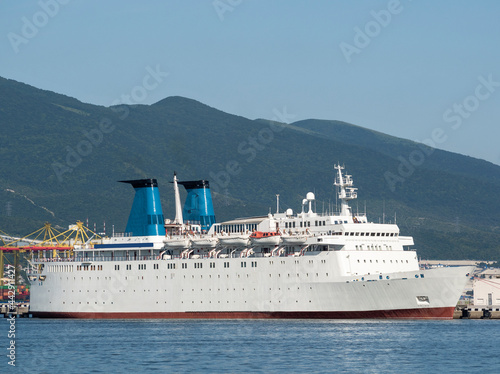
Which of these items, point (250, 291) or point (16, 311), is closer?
point (250, 291)

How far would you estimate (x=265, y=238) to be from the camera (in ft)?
197

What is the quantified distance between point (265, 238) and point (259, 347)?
15.9 metres

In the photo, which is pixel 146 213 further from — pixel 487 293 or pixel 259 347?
pixel 487 293

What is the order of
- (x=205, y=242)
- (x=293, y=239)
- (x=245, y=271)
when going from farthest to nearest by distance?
(x=205, y=242)
(x=245, y=271)
(x=293, y=239)

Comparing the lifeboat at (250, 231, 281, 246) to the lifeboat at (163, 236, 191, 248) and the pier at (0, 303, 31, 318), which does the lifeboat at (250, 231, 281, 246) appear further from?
the pier at (0, 303, 31, 318)

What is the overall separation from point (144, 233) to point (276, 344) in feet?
74.4

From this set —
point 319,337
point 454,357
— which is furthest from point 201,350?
point 454,357

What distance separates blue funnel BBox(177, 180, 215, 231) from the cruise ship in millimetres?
72

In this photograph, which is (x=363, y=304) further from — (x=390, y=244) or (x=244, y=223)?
(x=244, y=223)

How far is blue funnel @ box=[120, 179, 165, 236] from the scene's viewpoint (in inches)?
2618

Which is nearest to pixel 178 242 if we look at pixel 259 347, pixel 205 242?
pixel 205 242

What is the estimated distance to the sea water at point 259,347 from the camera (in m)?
39.2

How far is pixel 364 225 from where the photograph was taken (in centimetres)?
5934

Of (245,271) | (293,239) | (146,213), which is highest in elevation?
(146,213)
